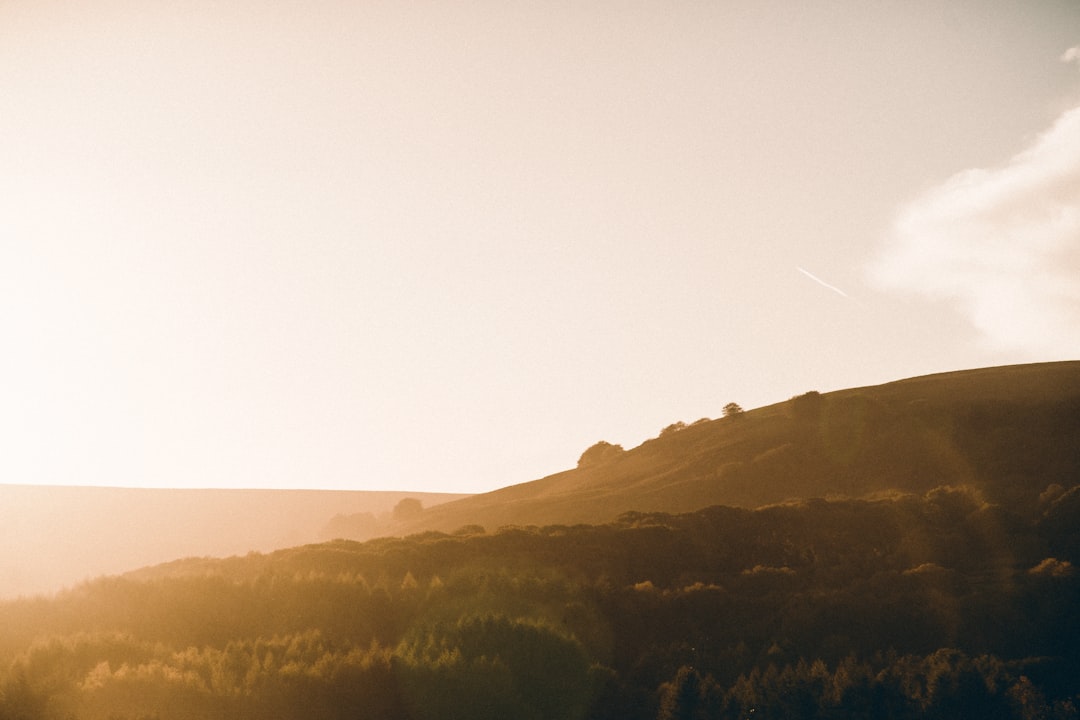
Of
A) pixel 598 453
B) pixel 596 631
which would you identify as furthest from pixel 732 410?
pixel 596 631

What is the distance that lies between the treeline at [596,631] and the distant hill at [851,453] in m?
27.5

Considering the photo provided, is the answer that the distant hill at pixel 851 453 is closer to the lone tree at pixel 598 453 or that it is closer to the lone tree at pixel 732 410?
the lone tree at pixel 732 410

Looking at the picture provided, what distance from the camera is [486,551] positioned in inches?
Answer: 1887

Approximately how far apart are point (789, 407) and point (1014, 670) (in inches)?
3836

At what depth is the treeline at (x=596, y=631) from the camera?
700 inches

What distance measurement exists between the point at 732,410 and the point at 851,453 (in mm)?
32826

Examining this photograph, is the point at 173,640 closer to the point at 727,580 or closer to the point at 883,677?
the point at 883,677

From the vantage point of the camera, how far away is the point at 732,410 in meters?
126

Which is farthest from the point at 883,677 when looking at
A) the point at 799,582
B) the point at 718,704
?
the point at 799,582

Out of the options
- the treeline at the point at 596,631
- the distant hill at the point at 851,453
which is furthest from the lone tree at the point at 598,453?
the treeline at the point at 596,631

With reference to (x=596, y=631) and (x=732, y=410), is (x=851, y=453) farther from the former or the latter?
(x=596, y=631)

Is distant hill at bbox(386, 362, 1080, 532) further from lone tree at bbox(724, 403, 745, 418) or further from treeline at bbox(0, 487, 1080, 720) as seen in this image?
treeline at bbox(0, 487, 1080, 720)

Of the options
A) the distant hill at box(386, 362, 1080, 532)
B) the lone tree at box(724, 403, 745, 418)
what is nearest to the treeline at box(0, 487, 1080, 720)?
the distant hill at box(386, 362, 1080, 532)

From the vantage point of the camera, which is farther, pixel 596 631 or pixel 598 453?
pixel 598 453
